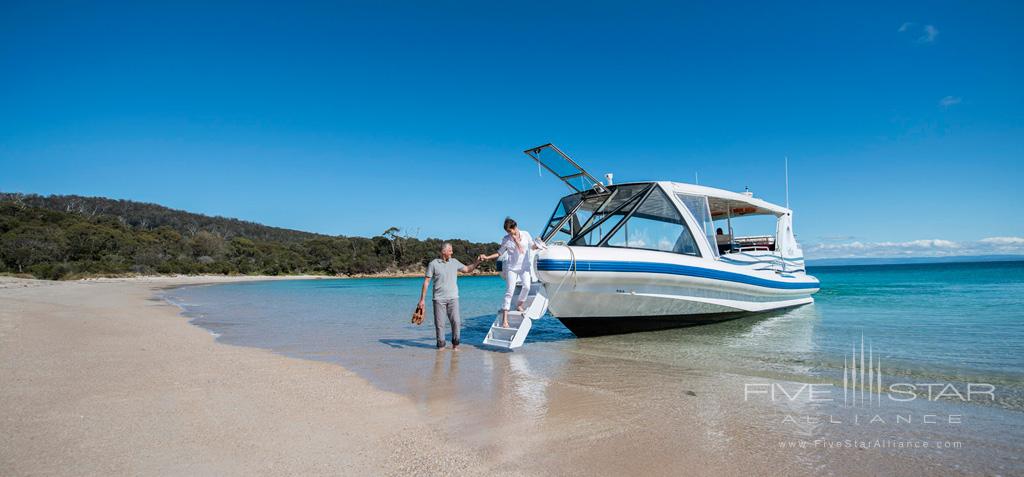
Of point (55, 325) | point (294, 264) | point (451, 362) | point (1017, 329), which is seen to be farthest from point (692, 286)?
point (294, 264)

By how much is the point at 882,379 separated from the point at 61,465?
26.4ft

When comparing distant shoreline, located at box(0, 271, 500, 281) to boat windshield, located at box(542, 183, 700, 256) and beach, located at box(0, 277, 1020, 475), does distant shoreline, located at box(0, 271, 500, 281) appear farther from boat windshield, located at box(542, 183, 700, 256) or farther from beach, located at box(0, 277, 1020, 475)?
beach, located at box(0, 277, 1020, 475)

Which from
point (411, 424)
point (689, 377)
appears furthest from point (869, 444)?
point (411, 424)

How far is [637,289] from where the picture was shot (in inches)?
351

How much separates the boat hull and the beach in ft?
6.11

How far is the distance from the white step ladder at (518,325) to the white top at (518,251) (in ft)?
1.67

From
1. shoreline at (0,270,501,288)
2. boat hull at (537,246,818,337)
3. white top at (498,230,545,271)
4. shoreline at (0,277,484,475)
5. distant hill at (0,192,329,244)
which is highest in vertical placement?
distant hill at (0,192,329,244)

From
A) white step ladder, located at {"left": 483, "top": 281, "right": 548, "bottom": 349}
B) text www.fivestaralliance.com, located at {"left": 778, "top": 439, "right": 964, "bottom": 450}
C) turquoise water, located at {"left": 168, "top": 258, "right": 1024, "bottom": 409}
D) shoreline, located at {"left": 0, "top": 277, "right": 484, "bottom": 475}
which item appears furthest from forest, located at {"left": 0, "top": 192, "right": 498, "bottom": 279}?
text www.fivestaralliance.com, located at {"left": 778, "top": 439, "right": 964, "bottom": 450}

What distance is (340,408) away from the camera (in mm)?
4398

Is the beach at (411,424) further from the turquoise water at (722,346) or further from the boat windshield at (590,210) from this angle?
the boat windshield at (590,210)

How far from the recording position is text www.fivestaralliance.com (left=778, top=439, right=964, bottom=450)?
361 cm

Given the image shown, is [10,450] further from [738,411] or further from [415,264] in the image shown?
[415,264]

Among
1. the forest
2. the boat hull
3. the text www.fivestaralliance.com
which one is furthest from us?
the forest

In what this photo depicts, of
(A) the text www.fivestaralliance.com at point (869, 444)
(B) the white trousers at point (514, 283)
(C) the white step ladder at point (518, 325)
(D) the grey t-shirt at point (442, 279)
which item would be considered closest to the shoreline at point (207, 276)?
(C) the white step ladder at point (518, 325)
